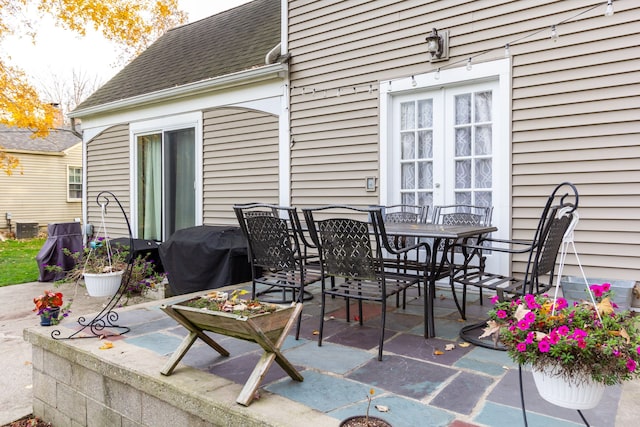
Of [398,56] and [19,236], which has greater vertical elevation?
[398,56]

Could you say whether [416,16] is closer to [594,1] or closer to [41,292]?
[594,1]

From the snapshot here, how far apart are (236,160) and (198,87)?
47.0 inches

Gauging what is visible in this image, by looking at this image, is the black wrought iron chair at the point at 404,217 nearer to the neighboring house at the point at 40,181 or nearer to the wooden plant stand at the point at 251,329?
the wooden plant stand at the point at 251,329

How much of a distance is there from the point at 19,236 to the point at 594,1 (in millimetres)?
16042

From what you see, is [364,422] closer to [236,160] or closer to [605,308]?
[605,308]

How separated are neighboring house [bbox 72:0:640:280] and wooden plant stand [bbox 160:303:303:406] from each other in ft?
8.72

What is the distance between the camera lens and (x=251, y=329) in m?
1.96

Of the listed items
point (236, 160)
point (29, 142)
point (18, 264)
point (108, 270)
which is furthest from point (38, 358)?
point (29, 142)

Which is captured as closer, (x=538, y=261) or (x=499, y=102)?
(x=538, y=261)

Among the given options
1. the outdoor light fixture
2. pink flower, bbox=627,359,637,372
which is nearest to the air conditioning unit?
the outdoor light fixture

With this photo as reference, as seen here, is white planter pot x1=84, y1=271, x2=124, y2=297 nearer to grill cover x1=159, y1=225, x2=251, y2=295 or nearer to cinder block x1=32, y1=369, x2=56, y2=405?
cinder block x1=32, y1=369, x2=56, y2=405

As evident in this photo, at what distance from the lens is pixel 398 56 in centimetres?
477

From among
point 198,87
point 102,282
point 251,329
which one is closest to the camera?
point 251,329

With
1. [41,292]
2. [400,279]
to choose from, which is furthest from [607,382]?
[41,292]
